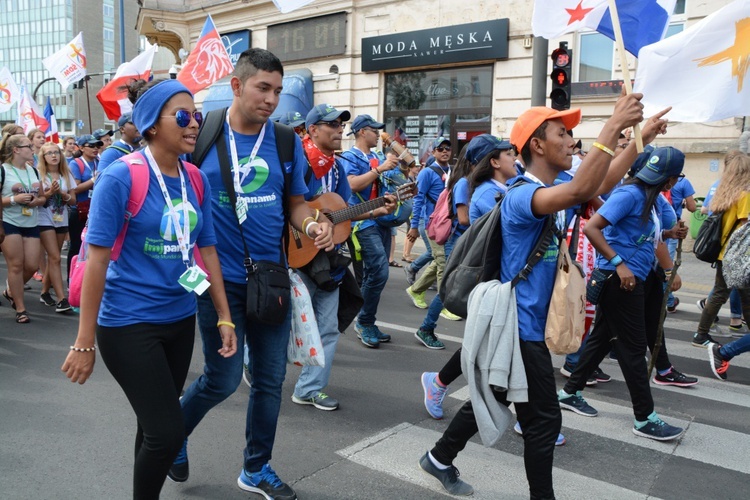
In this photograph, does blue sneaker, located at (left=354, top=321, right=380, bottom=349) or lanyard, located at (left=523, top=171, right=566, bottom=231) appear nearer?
lanyard, located at (left=523, top=171, right=566, bottom=231)

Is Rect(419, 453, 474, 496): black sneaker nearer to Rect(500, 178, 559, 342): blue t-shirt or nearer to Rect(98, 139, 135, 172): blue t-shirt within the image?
Rect(500, 178, 559, 342): blue t-shirt

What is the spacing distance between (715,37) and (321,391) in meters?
3.41

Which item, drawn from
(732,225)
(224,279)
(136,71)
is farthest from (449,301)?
(136,71)

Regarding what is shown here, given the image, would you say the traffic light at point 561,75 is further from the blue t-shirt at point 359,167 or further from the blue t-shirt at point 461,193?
the blue t-shirt at point 359,167

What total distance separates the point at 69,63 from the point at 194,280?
47.4 feet

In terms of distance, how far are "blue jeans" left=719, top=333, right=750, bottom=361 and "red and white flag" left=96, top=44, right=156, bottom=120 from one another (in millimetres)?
8191

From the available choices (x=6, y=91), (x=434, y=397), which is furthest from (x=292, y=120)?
(x=6, y=91)

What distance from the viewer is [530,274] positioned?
2.95 meters

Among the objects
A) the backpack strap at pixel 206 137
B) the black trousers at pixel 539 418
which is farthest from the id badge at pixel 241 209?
the black trousers at pixel 539 418

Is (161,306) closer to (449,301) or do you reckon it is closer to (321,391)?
(449,301)

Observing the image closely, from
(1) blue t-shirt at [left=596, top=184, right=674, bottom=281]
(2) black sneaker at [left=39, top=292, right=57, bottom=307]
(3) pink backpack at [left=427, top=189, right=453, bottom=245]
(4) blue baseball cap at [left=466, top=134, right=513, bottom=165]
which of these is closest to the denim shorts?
(2) black sneaker at [left=39, top=292, right=57, bottom=307]

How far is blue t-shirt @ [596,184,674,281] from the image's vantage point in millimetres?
4336

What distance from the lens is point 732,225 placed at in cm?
658

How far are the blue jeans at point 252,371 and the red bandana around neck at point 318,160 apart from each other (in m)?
1.68
